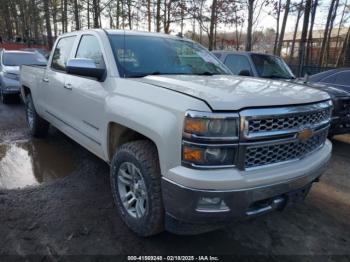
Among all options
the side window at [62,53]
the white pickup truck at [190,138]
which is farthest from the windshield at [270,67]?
the side window at [62,53]

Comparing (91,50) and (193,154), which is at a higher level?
(91,50)

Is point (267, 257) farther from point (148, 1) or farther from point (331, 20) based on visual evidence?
point (331, 20)

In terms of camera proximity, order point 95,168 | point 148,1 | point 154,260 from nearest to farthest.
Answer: point 154,260 < point 95,168 < point 148,1

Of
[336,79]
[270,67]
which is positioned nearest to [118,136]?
[270,67]

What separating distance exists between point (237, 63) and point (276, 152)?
Answer: 19.4 ft

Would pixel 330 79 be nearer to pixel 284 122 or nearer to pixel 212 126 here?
pixel 284 122

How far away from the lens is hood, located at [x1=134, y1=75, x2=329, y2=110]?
89.4 inches

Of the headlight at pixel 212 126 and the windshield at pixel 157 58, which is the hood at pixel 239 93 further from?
the windshield at pixel 157 58

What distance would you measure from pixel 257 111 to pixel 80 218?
214cm

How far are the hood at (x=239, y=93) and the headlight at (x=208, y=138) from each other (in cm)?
9

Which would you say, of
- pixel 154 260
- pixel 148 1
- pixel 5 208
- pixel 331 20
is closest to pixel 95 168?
pixel 5 208

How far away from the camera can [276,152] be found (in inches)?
98.0

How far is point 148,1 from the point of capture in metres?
20.5

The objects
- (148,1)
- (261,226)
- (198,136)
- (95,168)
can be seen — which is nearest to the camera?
(198,136)
